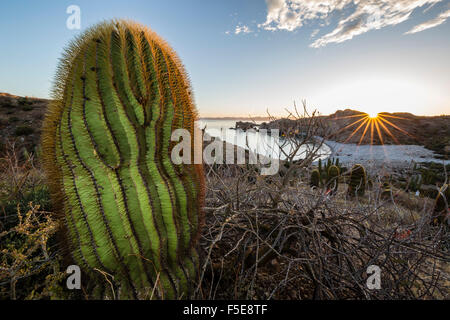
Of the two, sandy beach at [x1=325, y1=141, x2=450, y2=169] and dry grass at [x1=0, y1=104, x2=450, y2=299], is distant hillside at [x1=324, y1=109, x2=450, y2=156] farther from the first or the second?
dry grass at [x1=0, y1=104, x2=450, y2=299]

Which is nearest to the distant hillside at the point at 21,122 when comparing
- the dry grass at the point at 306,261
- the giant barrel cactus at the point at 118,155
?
the giant barrel cactus at the point at 118,155

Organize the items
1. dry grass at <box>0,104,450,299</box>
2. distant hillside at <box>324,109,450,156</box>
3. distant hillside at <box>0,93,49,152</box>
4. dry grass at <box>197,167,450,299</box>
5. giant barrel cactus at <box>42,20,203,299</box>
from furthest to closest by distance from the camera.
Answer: distant hillside at <box>324,109,450,156</box>
distant hillside at <box>0,93,49,152</box>
dry grass at <box>197,167,450,299</box>
dry grass at <box>0,104,450,299</box>
giant barrel cactus at <box>42,20,203,299</box>

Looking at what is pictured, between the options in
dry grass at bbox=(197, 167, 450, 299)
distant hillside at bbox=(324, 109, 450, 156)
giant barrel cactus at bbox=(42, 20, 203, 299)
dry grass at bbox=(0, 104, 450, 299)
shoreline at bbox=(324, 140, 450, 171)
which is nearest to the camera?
giant barrel cactus at bbox=(42, 20, 203, 299)

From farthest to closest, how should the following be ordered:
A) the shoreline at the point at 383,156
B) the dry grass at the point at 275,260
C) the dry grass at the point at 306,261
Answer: the shoreline at the point at 383,156
the dry grass at the point at 306,261
the dry grass at the point at 275,260

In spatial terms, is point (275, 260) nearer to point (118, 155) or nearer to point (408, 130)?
point (118, 155)

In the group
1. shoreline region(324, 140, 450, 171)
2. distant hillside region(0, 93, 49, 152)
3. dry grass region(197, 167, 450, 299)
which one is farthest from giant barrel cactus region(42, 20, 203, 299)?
distant hillside region(0, 93, 49, 152)

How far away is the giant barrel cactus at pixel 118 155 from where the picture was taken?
1.14 m

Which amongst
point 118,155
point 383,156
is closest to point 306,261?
point 118,155

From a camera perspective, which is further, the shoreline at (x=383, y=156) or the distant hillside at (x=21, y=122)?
the distant hillside at (x=21, y=122)

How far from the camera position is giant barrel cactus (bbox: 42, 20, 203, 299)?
1.14 metres

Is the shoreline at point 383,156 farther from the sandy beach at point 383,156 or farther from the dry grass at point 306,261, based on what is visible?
the dry grass at point 306,261

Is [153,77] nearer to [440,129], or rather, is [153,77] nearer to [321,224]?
[321,224]

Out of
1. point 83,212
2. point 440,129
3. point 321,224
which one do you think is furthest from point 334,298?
point 440,129
